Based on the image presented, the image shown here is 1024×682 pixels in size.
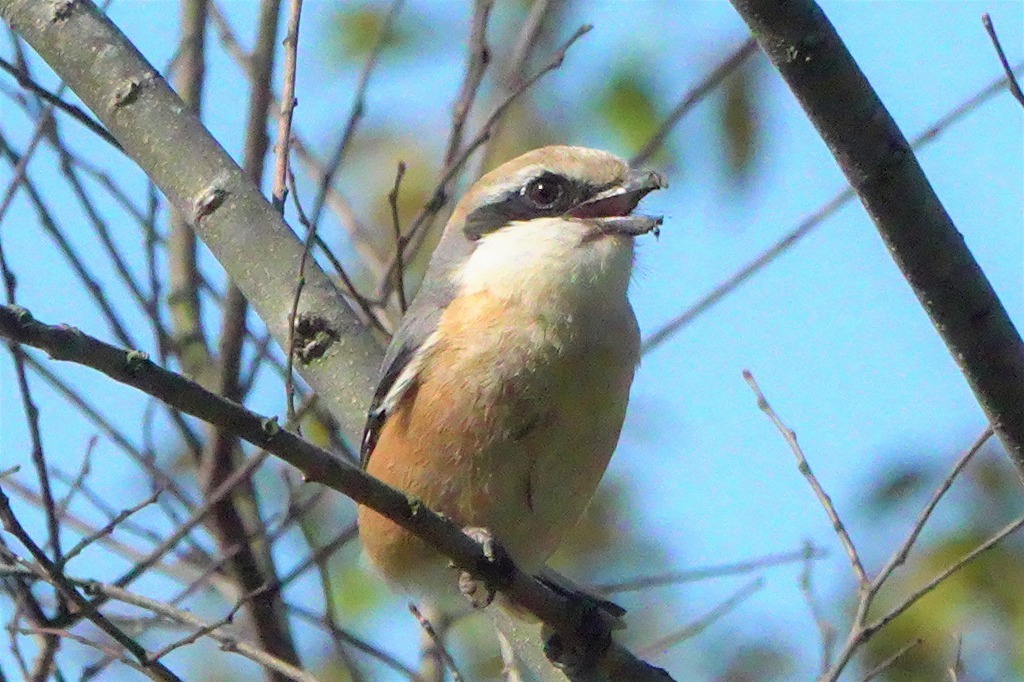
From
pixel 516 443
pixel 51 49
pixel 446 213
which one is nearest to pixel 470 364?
pixel 516 443

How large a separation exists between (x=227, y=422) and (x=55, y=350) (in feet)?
0.95

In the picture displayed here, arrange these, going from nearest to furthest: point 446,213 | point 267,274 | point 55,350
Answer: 1. point 55,350
2. point 267,274
3. point 446,213

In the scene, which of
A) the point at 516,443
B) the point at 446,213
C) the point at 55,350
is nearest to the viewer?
the point at 55,350

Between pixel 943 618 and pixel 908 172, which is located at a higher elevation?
pixel 908 172

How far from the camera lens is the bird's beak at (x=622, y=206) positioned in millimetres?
3365

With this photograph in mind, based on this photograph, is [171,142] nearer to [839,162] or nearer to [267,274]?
[267,274]

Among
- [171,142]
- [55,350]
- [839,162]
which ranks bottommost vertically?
[839,162]

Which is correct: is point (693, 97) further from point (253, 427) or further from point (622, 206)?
point (253, 427)

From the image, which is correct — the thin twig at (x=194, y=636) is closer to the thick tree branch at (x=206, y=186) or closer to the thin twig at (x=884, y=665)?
the thick tree branch at (x=206, y=186)

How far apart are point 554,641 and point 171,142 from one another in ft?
5.49

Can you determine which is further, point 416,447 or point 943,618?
point 943,618

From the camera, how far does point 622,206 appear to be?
11.5ft

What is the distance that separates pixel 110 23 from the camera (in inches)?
141

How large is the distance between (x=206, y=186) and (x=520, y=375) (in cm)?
101
